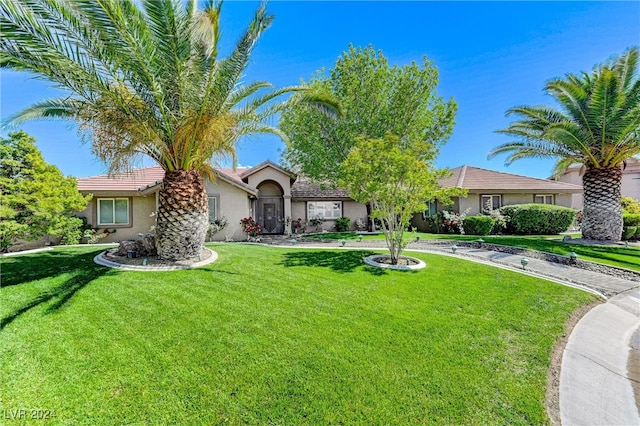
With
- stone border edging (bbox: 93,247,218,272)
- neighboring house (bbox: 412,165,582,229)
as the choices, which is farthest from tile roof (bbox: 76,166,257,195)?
neighboring house (bbox: 412,165,582,229)

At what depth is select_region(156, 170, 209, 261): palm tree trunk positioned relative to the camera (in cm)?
939

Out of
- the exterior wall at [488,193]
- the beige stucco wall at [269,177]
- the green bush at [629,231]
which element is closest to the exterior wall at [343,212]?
the beige stucco wall at [269,177]

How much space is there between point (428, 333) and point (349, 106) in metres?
18.5

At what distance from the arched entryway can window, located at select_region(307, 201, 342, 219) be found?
2742mm

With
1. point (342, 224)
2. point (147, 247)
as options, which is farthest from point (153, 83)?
point (342, 224)

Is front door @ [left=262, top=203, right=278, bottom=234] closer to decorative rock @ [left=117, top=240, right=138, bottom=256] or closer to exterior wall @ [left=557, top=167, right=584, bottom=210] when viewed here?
decorative rock @ [left=117, top=240, right=138, bottom=256]

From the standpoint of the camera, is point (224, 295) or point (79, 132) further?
point (79, 132)

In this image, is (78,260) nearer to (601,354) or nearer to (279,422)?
(279,422)

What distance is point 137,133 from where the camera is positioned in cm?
907

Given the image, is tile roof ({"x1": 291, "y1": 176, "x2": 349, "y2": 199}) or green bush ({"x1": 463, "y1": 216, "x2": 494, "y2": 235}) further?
tile roof ({"x1": 291, "y1": 176, "x2": 349, "y2": 199})

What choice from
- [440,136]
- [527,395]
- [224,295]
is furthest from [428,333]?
[440,136]

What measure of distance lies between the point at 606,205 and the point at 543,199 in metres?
11.0

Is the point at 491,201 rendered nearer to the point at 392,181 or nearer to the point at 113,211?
the point at 392,181

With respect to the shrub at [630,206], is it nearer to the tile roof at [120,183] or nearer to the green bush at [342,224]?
the green bush at [342,224]
